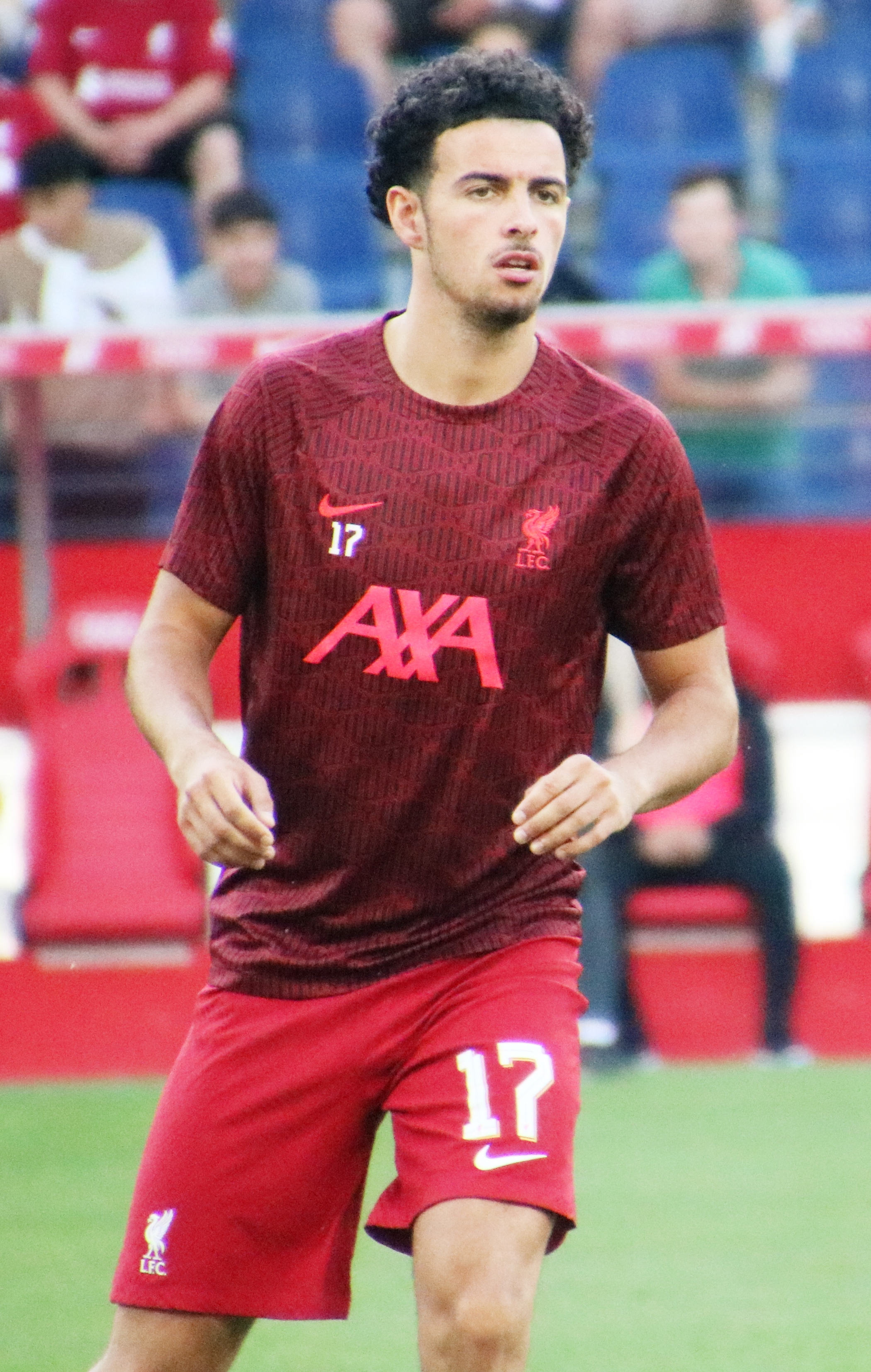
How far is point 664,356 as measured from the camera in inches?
318

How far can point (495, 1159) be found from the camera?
2.96 meters

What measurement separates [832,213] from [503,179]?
819cm

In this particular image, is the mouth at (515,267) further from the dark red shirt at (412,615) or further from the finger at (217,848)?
the finger at (217,848)

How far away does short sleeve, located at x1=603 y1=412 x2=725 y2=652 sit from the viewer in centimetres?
318

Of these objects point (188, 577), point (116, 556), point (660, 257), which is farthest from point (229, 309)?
point (188, 577)

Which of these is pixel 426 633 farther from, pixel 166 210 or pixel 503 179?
pixel 166 210

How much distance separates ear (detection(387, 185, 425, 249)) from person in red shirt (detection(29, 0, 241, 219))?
7180 millimetres

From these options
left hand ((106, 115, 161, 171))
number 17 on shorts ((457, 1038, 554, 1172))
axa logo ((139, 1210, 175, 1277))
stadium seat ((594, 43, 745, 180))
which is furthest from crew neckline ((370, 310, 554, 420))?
stadium seat ((594, 43, 745, 180))

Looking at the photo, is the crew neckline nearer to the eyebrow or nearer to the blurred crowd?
the eyebrow

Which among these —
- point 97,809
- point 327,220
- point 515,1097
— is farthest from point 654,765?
point 327,220

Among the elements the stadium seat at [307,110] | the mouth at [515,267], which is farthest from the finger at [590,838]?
the stadium seat at [307,110]

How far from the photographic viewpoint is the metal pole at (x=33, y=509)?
8094 millimetres

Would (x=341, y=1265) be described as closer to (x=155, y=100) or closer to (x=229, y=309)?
(x=229, y=309)

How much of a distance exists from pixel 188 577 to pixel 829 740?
558cm
